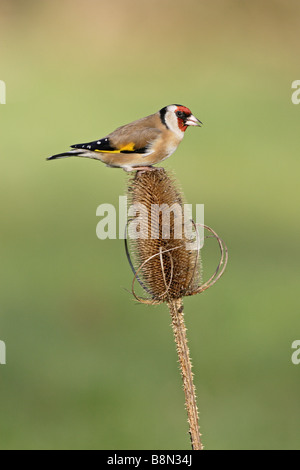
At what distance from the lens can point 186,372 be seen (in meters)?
3.52

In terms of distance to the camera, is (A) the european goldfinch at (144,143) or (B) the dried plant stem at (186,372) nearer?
(B) the dried plant stem at (186,372)

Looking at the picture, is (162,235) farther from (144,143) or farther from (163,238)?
(144,143)

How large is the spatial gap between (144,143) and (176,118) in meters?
0.23

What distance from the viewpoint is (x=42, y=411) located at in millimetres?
10391

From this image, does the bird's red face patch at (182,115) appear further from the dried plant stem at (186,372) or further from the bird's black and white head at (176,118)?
the dried plant stem at (186,372)

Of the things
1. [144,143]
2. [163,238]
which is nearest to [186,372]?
[163,238]

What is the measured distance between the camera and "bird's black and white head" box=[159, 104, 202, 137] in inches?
183

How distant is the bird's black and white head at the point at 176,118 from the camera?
15.2 feet

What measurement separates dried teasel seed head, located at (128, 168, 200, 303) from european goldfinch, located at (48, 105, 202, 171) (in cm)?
69

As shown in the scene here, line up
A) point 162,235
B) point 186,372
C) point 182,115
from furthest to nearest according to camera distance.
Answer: point 182,115 < point 162,235 < point 186,372

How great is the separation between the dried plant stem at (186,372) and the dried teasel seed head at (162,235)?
0.11 m

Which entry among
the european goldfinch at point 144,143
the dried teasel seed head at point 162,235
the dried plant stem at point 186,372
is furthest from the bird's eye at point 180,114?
the dried plant stem at point 186,372

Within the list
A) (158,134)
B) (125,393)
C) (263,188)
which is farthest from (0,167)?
(158,134)

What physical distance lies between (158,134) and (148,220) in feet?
3.16
